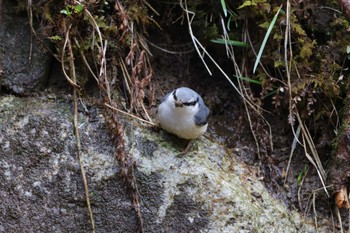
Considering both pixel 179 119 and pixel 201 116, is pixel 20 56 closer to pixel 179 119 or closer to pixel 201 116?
pixel 179 119

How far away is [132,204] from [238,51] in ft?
4.86

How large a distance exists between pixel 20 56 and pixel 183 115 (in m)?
1.21

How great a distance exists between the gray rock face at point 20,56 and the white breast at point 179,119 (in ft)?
2.94

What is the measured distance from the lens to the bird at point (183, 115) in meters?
3.62

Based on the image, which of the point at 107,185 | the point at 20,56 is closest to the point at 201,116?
the point at 107,185

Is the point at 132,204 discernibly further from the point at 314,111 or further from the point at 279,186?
the point at 314,111

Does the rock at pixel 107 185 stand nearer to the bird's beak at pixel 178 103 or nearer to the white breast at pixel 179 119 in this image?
the white breast at pixel 179 119

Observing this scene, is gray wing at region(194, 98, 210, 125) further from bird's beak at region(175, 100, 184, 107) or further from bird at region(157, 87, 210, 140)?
bird's beak at region(175, 100, 184, 107)

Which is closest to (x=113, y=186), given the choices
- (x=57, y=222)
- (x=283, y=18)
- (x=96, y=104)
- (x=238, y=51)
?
(x=57, y=222)

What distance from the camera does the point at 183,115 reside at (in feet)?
12.0

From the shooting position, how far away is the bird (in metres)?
3.62

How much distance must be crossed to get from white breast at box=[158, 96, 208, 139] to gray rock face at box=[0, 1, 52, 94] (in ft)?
2.94

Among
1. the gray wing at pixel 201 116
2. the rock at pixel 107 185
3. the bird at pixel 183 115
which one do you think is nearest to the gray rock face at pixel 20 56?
the rock at pixel 107 185

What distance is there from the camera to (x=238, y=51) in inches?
165
